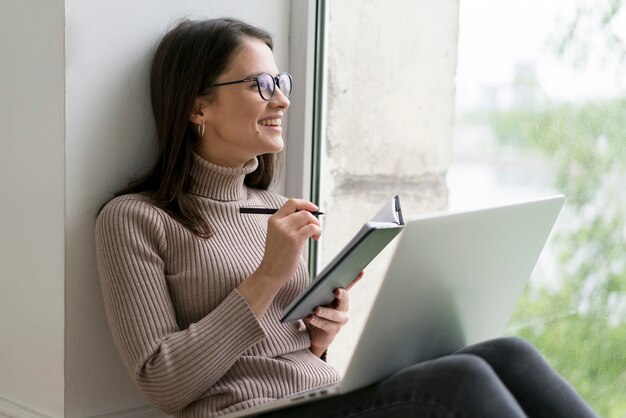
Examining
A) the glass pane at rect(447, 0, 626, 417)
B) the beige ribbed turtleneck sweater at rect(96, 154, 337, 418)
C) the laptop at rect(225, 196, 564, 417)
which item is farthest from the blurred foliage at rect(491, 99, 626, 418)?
the beige ribbed turtleneck sweater at rect(96, 154, 337, 418)

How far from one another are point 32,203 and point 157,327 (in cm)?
41

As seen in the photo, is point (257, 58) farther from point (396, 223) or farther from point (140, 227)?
point (396, 223)

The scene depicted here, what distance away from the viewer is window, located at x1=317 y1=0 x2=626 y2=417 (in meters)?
1.67

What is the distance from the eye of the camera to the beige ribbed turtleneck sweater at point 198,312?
1484mm

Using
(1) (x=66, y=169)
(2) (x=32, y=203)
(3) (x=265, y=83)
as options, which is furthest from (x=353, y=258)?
(2) (x=32, y=203)

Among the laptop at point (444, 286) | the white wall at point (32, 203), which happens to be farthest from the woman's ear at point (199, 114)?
the laptop at point (444, 286)

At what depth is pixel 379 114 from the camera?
2.20m

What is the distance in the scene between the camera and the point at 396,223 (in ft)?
4.34

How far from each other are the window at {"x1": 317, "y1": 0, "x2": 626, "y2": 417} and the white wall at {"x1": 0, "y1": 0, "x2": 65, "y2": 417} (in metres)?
0.73

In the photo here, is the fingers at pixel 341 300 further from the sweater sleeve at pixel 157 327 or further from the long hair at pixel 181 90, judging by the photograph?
the long hair at pixel 181 90

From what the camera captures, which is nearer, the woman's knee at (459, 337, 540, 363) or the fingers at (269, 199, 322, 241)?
the woman's knee at (459, 337, 540, 363)

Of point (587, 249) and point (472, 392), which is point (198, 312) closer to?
point (472, 392)

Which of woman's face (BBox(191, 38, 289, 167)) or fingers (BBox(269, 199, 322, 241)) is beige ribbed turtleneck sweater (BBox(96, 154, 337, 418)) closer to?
woman's face (BBox(191, 38, 289, 167))

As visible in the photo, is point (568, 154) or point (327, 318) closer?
→ point (327, 318)
